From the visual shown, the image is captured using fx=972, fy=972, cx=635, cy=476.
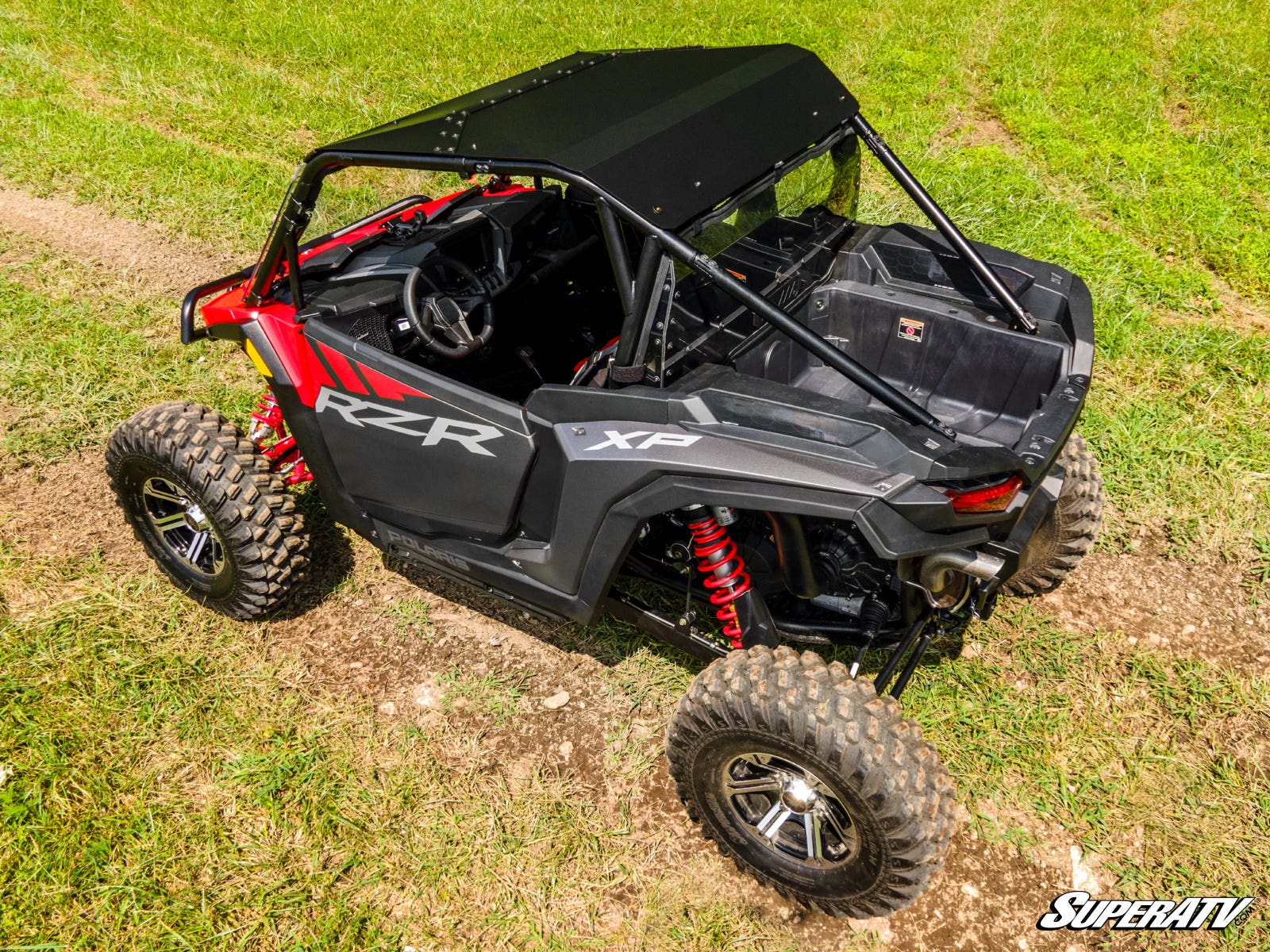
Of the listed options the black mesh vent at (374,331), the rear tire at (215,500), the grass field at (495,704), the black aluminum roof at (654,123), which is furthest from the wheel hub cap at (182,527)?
the black aluminum roof at (654,123)

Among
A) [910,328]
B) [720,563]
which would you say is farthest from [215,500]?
[910,328]

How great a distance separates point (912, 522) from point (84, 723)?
3.17 m

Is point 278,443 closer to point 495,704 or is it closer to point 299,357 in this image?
point 299,357

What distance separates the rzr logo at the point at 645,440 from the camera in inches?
110

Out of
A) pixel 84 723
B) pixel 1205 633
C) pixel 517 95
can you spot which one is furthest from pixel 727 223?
pixel 84 723

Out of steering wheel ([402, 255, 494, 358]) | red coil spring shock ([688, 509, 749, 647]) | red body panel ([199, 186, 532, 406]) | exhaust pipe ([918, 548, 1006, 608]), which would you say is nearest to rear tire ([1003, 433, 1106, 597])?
exhaust pipe ([918, 548, 1006, 608])

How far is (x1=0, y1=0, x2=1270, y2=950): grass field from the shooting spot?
3221 mm

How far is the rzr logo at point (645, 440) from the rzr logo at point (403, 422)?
1.42 ft

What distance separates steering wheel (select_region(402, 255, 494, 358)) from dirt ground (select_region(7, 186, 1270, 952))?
1.22 meters

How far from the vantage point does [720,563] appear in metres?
3.16

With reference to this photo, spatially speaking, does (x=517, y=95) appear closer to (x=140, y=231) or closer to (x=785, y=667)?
(x=785, y=667)

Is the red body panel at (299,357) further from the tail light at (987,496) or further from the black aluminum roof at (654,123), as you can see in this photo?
the tail light at (987,496)

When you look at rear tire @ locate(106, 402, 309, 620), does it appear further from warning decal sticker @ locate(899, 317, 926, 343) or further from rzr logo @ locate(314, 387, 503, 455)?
warning decal sticker @ locate(899, 317, 926, 343)

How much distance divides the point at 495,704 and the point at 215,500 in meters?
1.36
